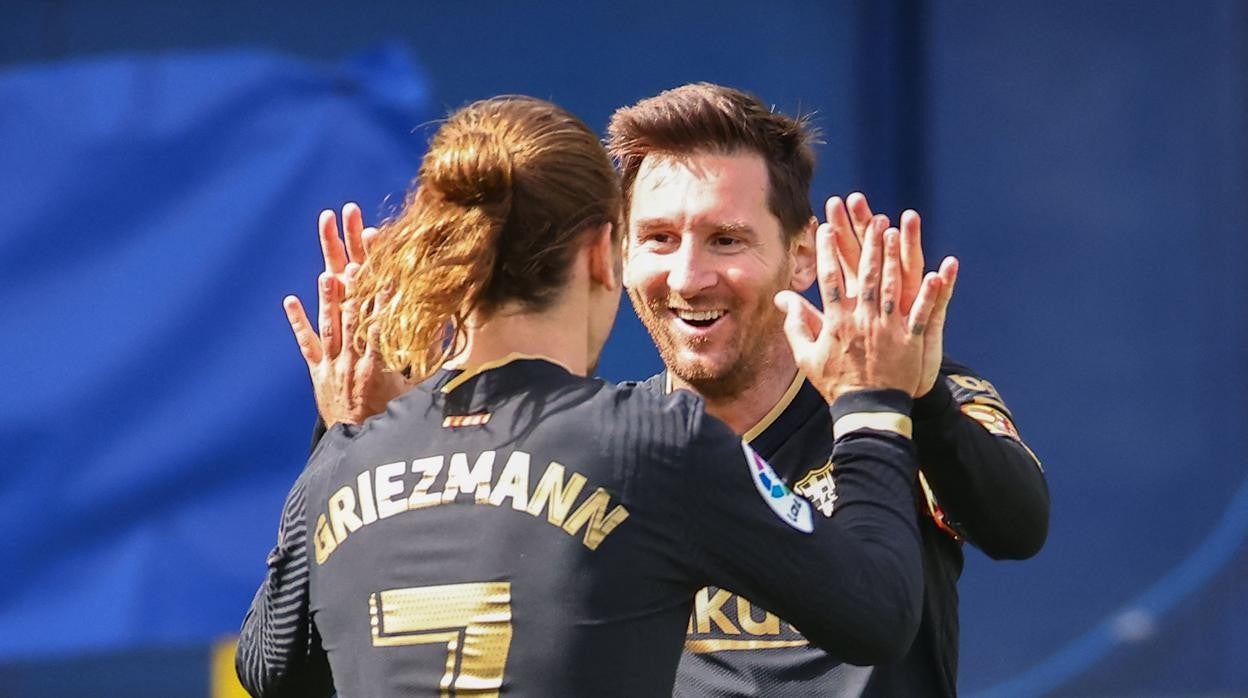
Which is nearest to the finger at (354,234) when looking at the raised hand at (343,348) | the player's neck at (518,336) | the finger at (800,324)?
the raised hand at (343,348)

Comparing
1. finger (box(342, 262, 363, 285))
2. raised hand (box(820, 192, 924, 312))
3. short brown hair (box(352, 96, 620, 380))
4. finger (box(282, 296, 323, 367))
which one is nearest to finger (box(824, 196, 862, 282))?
raised hand (box(820, 192, 924, 312))

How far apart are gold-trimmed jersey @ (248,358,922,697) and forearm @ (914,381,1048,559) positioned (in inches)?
10.4

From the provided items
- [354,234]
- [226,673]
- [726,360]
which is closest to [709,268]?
[726,360]

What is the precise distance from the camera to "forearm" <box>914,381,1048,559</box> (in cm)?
253

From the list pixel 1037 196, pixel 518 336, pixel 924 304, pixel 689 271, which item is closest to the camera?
pixel 518 336

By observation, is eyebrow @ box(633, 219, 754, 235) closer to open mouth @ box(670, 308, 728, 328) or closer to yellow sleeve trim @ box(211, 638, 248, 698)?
open mouth @ box(670, 308, 728, 328)

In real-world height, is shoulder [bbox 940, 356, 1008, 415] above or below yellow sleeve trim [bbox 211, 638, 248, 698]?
below

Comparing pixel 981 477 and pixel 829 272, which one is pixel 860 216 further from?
pixel 981 477

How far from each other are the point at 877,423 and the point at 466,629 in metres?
0.57

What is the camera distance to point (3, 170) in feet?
16.1

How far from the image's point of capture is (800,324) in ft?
8.09

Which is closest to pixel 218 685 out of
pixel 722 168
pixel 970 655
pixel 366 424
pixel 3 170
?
pixel 3 170

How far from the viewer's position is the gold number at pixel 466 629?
2.16 metres

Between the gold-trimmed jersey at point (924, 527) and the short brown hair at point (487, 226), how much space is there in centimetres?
56
